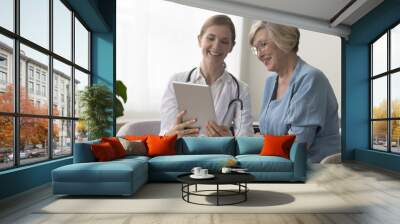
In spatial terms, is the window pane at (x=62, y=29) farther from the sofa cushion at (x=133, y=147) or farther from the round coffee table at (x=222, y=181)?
the round coffee table at (x=222, y=181)

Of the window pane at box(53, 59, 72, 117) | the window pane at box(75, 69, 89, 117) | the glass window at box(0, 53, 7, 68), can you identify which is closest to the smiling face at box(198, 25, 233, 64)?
the window pane at box(75, 69, 89, 117)

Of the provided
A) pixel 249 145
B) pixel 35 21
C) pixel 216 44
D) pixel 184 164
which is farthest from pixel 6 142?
pixel 216 44

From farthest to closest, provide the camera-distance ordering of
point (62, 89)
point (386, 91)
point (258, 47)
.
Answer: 1. point (386, 91)
2. point (258, 47)
3. point (62, 89)

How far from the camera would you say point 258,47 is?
7957 mm

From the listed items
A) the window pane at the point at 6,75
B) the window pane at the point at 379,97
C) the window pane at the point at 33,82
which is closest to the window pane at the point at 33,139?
the window pane at the point at 33,82

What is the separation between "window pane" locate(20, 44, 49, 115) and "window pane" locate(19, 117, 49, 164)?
0.46 feet

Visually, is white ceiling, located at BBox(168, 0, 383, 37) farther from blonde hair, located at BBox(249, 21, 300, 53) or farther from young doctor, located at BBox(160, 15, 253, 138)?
young doctor, located at BBox(160, 15, 253, 138)

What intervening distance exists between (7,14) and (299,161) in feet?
13.6

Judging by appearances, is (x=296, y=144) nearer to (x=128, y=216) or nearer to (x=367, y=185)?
(x=367, y=185)

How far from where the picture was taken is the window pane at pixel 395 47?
299 inches

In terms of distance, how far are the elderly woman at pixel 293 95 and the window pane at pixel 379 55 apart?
1.21 metres

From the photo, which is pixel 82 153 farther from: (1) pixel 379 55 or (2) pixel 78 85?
(1) pixel 379 55

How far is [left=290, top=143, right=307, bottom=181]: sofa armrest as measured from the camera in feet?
18.2

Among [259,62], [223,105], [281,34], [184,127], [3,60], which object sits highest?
[281,34]
